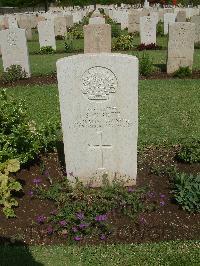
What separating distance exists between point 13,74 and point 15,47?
960 mm

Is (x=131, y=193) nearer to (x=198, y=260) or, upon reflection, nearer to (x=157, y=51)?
(x=198, y=260)

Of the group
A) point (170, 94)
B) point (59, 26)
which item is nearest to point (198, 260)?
point (170, 94)

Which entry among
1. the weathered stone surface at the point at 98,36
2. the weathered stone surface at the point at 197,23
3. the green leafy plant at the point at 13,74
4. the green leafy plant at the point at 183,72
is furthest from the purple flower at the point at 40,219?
the weathered stone surface at the point at 197,23

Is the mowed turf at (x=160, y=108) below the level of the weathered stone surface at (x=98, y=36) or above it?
below

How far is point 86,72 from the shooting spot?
4652mm

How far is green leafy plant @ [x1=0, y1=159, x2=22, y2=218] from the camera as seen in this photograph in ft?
15.5

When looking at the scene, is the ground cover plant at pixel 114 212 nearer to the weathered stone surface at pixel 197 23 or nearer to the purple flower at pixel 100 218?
the purple flower at pixel 100 218

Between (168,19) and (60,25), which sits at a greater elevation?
(168,19)

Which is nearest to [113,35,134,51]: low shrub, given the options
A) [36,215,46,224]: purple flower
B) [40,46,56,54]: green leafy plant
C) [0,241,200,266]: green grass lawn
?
[40,46,56,54]: green leafy plant

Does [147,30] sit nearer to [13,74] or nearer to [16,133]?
[13,74]

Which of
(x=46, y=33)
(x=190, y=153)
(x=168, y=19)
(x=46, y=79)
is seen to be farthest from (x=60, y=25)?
(x=190, y=153)

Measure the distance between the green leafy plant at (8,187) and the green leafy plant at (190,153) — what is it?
2548 millimetres

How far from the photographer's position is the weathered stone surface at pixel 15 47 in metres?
12.2

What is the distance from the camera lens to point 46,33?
17859 mm
